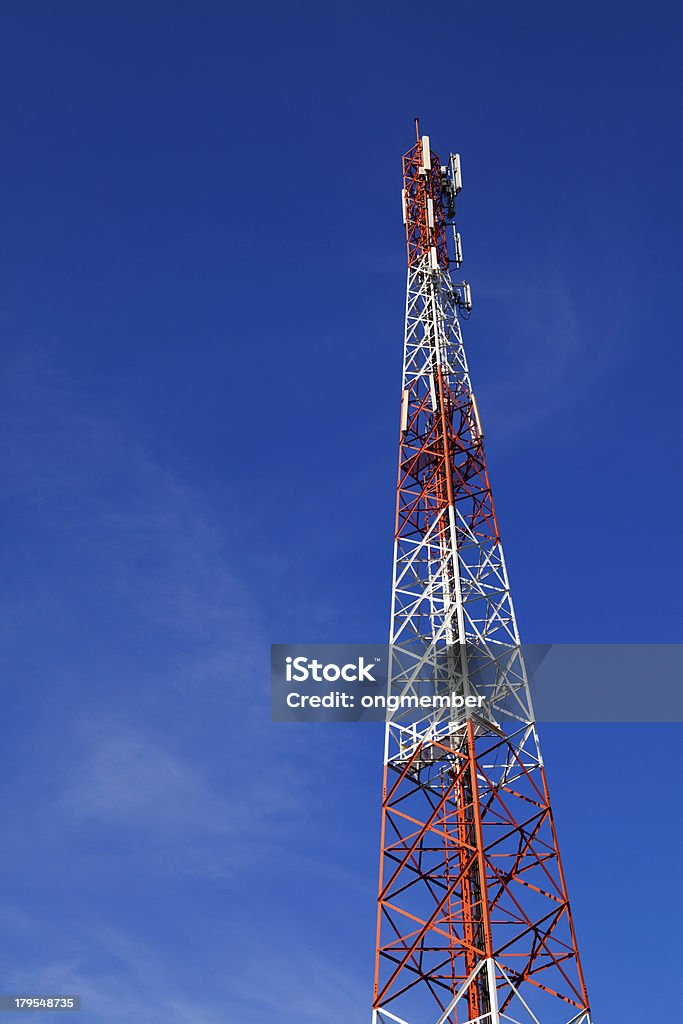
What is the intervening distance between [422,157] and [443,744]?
3819 cm

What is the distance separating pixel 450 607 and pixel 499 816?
1067 cm

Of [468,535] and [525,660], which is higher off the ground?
[468,535]

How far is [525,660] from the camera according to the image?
5703cm

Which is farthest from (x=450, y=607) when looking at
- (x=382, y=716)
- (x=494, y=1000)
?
(x=494, y=1000)

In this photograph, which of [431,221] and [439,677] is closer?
[439,677]

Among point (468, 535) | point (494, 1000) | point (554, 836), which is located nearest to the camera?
point (494, 1000)

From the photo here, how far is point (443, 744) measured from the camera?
55594 millimetres

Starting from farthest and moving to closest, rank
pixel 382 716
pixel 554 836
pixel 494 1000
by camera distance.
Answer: pixel 382 716 → pixel 554 836 → pixel 494 1000

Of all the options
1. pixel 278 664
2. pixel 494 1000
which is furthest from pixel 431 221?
pixel 494 1000

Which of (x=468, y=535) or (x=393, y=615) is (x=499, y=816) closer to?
(x=393, y=615)

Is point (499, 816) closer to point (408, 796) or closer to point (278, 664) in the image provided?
point (408, 796)

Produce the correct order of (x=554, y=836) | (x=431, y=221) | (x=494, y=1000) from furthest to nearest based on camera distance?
(x=431, y=221) → (x=554, y=836) → (x=494, y=1000)

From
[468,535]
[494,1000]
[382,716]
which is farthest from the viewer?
[468,535]

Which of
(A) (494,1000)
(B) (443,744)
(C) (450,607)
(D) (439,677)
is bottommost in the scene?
(A) (494,1000)
